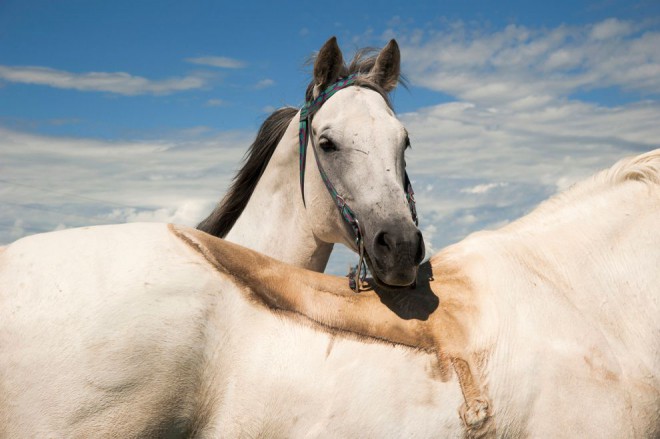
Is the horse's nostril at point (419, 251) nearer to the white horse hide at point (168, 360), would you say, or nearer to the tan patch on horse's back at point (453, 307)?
the tan patch on horse's back at point (453, 307)

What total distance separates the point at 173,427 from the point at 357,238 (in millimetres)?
1861

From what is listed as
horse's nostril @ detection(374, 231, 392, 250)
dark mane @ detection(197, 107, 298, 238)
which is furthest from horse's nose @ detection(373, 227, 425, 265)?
dark mane @ detection(197, 107, 298, 238)

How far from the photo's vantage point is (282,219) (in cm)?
521

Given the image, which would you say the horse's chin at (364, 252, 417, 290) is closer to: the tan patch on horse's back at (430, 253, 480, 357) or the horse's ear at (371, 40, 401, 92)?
the tan patch on horse's back at (430, 253, 480, 357)

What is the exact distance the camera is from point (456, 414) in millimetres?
2945

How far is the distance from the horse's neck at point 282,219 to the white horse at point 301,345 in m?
1.71

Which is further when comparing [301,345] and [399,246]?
[399,246]

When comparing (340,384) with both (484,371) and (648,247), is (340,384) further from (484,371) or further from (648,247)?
(648,247)

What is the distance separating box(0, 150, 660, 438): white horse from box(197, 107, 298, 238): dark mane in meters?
2.44

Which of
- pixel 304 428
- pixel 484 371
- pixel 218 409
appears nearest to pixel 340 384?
pixel 304 428

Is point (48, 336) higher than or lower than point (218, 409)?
higher

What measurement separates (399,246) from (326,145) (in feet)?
4.41

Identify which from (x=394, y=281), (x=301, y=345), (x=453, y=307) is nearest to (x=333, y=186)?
(x=394, y=281)

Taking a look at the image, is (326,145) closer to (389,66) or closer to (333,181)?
(333,181)
